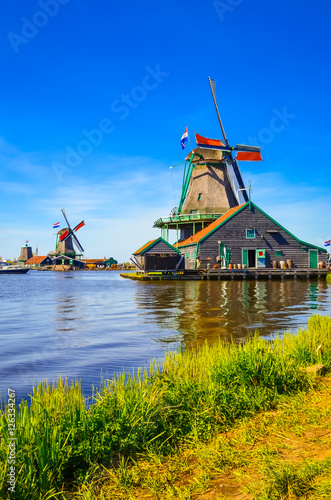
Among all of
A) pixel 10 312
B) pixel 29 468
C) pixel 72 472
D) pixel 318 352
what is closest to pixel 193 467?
pixel 72 472

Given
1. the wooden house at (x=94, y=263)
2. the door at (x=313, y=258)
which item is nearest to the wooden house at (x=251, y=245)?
the door at (x=313, y=258)

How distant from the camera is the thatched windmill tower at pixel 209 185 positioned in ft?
158

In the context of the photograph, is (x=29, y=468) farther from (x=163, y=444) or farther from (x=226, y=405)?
(x=226, y=405)

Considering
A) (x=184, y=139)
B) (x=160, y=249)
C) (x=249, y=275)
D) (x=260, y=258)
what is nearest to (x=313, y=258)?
Answer: (x=260, y=258)

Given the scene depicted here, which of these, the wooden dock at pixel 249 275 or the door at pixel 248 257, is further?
the door at pixel 248 257

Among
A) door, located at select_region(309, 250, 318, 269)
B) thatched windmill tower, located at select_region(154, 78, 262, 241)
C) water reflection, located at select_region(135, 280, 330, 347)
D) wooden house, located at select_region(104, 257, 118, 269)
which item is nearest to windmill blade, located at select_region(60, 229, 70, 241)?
wooden house, located at select_region(104, 257, 118, 269)

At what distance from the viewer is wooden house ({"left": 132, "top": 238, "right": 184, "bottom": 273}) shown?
39500 mm

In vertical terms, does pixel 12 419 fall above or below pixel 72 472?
above

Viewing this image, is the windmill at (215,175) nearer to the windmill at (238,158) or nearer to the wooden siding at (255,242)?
the windmill at (238,158)

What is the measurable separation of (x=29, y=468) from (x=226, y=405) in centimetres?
232

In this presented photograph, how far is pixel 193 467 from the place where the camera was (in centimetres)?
347

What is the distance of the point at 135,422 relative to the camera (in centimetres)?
387

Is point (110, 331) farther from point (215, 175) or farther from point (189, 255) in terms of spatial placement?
point (215, 175)

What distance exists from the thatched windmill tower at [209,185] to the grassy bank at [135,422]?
41.9 meters
